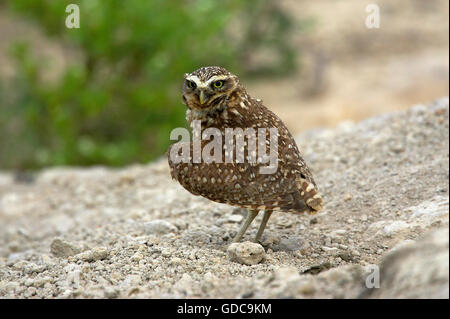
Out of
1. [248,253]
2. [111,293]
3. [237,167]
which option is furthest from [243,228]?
[111,293]

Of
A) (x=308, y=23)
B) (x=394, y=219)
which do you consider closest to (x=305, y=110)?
(x=308, y=23)

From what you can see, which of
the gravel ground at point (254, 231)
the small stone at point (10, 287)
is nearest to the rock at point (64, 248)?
the gravel ground at point (254, 231)

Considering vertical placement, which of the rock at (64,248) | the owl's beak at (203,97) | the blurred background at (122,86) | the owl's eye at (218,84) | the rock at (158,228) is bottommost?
the rock at (64,248)

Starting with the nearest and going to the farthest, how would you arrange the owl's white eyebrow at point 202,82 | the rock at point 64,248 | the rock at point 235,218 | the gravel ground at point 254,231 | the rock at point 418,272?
the rock at point 418,272 → the gravel ground at point 254,231 → the owl's white eyebrow at point 202,82 → the rock at point 64,248 → the rock at point 235,218

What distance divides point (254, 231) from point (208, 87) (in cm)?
167

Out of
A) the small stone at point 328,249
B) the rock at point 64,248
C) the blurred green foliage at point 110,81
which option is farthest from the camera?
the blurred green foliage at point 110,81

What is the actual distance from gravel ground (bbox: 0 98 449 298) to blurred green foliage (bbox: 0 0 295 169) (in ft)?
13.6

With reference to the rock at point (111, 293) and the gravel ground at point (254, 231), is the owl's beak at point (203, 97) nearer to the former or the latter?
the gravel ground at point (254, 231)

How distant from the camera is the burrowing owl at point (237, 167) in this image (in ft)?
16.6

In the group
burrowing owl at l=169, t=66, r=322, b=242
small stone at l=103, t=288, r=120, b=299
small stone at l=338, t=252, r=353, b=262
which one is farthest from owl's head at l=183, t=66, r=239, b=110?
small stone at l=103, t=288, r=120, b=299

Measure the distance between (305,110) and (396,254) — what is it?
1607 cm

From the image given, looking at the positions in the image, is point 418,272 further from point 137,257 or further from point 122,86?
point 122,86

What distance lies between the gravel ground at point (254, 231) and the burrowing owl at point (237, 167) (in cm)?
46

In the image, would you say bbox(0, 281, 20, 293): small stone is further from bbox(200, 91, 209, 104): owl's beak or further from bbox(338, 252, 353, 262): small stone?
bbox(338, 252, 353, 262): small stone
